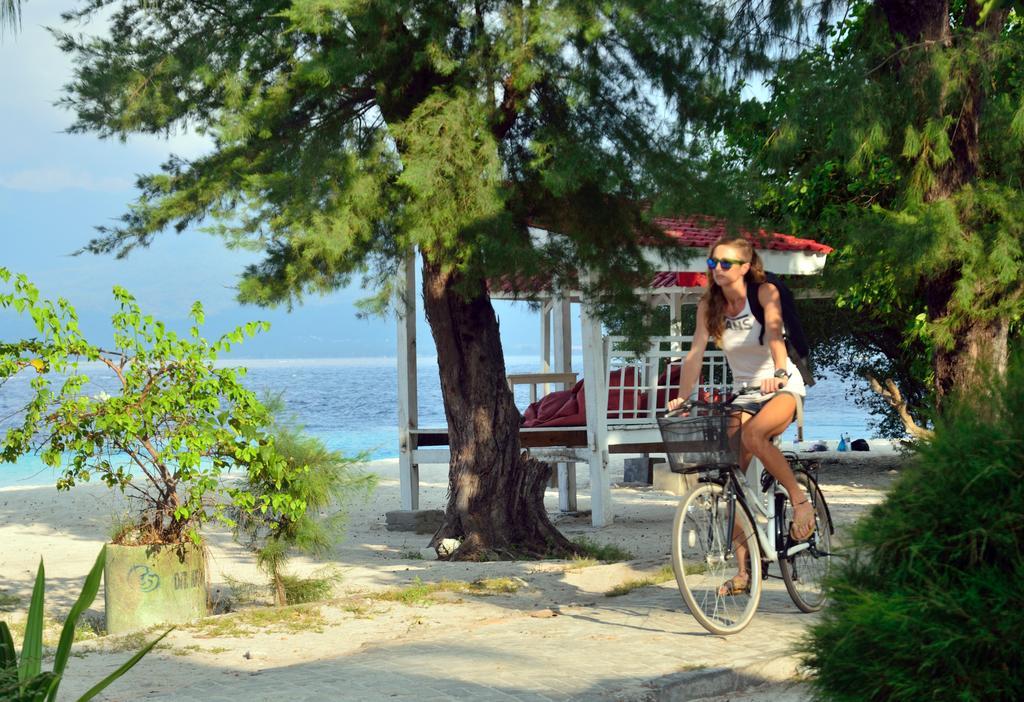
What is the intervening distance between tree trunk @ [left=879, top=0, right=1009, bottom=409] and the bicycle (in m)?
2.88

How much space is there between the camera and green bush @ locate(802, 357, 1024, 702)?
278cm

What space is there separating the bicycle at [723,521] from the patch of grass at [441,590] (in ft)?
5.85

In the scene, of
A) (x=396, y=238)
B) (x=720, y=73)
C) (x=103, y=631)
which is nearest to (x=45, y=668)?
(x=103, y=631)

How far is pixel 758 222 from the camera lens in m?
8.88

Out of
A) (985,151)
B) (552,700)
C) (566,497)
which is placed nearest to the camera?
(552,700)

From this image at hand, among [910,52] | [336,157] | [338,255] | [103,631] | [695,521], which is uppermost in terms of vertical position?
[910,52]

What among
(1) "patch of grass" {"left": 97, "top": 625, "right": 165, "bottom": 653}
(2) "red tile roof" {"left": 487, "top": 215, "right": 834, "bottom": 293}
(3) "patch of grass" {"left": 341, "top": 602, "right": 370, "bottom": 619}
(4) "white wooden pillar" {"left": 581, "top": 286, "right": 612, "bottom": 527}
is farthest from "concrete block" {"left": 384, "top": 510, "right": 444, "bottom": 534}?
(1) "patch of grass" {"left": 97, "top": 625, "right": 165, "bottom": 653}

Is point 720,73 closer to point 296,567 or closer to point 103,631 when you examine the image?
point 296,567

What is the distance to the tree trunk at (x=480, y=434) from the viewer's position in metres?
10.0

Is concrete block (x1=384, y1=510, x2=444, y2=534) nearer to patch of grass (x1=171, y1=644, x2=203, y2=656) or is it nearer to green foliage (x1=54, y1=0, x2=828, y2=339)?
green foliage (x1=54, y1=0, x2=828, y2=339)

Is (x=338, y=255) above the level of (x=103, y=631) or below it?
above

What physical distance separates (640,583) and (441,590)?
4.12 ft

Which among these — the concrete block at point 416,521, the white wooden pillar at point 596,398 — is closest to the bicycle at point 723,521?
the white wooden pillar at point 596,398

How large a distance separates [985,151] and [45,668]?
728 cm
